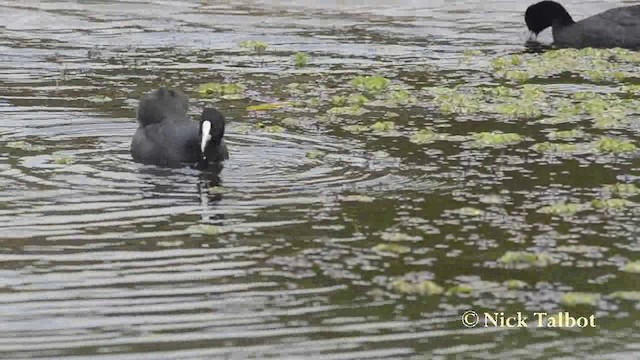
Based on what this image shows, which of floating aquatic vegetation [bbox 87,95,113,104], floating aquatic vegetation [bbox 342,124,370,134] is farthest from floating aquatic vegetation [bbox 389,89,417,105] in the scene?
floating aquatic vegetation [bbox 87,95,113,104]

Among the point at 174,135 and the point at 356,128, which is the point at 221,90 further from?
the point at 174,135

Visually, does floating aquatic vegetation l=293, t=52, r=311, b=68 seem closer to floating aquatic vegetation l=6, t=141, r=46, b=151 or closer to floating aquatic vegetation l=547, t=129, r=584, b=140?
floating aquatic vegetation l=547, t=129, r=584, b=140

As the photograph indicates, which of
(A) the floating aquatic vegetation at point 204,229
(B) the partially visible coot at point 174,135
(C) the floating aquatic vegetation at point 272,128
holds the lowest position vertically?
(C) the floating aquatic vegetation at point 272,128

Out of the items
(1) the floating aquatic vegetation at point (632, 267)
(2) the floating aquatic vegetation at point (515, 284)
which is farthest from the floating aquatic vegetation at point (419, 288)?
(1) the floating aquatic vegetation at point (632, 267)

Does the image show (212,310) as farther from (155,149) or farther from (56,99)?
(56,99)

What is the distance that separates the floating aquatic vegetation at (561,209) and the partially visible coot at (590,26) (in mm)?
9029

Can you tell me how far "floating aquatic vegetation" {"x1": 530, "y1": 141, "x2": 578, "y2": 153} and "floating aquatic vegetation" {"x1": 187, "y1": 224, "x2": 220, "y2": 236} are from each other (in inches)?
142

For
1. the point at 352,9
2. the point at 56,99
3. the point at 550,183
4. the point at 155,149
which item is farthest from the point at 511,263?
the point at 352,9

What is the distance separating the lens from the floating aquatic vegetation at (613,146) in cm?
1272

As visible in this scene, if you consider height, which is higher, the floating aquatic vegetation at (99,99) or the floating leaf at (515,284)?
the floating aquatic vegetation at (99,99)

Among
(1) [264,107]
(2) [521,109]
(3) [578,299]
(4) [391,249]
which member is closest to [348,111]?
(1) [264,107]

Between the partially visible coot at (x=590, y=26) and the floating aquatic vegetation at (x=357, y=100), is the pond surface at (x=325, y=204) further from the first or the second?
the partially visible coot at (x=590, y=26)

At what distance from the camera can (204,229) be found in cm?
1014

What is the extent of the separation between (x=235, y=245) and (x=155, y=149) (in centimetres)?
298
